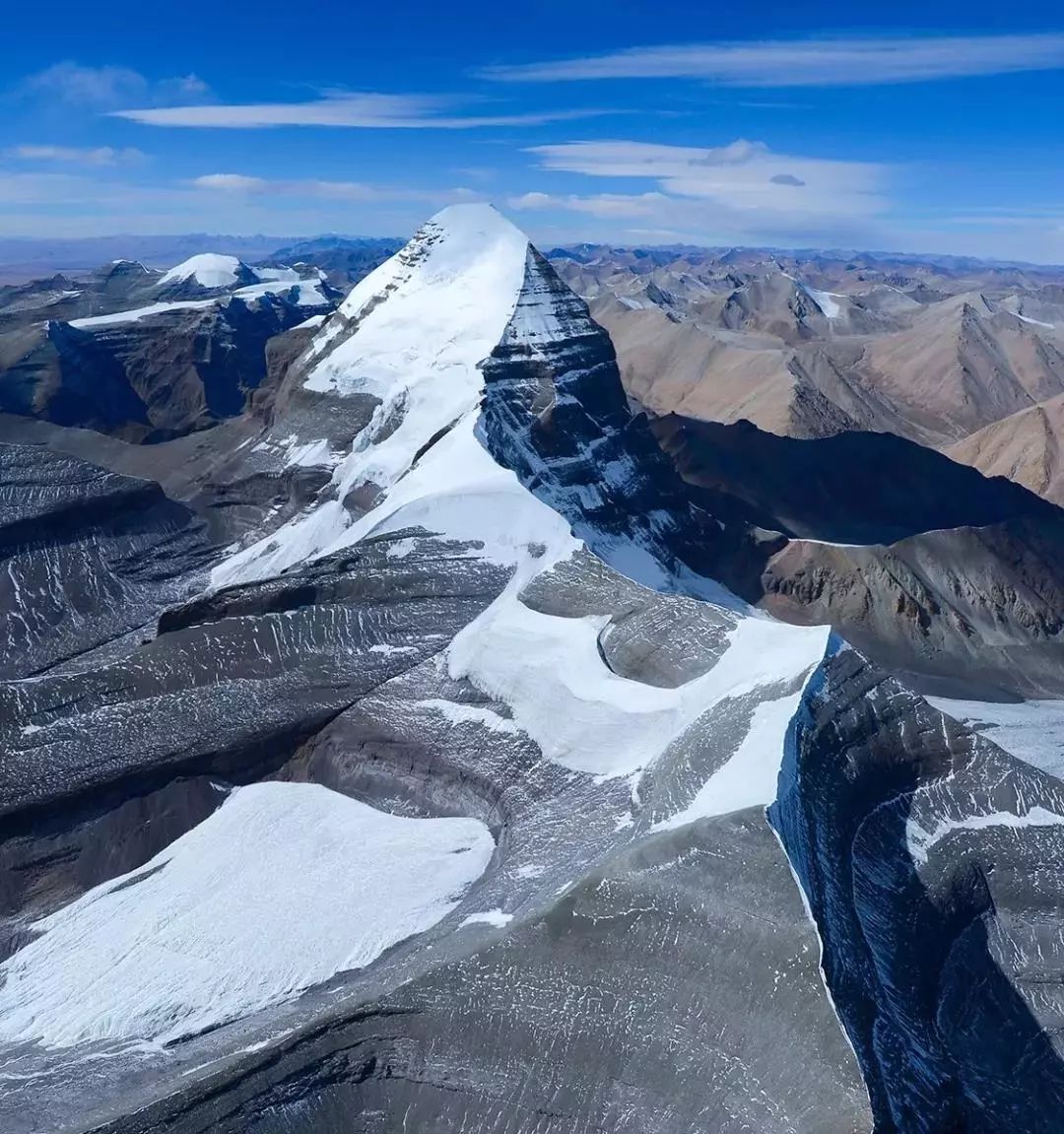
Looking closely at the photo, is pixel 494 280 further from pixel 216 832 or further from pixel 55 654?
pixel 216 832

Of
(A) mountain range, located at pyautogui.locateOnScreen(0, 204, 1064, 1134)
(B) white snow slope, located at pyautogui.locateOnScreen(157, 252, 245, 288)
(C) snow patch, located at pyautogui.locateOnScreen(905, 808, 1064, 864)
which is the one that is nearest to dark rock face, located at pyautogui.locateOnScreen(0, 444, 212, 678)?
(A) mountain range, located at pyautogui.locateOnScreen(0, 204, 1064, 1134)

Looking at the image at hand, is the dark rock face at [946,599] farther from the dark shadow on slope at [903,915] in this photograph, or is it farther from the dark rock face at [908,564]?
the dark shadow on slope at [903,915]

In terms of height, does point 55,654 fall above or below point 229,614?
below

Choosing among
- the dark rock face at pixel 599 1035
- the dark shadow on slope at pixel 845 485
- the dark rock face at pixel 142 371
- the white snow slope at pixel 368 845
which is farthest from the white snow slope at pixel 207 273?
the dark rock face at pixel 599 1035

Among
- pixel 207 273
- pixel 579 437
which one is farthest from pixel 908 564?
pixel 207 273

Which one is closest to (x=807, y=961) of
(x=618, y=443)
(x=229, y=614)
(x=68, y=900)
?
(x=68, y=900)

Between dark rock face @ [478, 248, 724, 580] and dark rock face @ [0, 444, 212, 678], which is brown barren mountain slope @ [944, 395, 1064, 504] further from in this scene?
dark rock face @ [0, 444, 212, 678]
